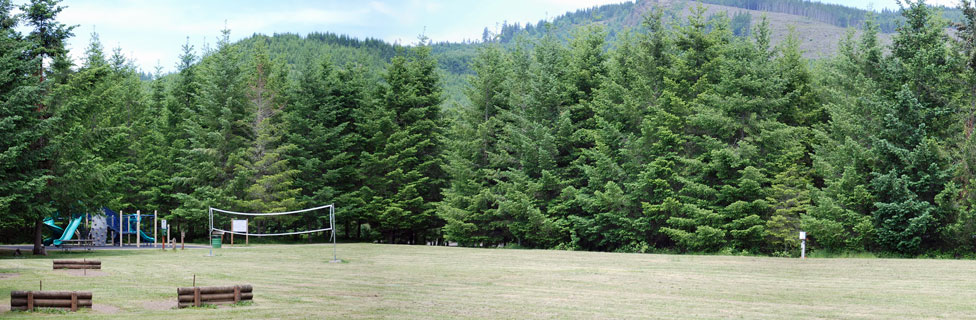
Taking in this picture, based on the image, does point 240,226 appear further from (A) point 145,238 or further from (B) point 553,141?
(B) point 553,141

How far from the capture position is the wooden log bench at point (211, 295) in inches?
695

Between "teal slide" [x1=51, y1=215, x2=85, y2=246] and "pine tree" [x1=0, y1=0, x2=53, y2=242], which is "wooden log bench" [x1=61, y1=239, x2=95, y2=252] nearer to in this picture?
"teal slide" [x1=51, y1=215, x2=85, y2=246]

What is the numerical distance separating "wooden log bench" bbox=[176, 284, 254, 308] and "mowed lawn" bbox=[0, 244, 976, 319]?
0.33m

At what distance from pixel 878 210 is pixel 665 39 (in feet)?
52.7

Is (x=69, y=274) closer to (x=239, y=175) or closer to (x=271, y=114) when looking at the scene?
(x=239, y=175)

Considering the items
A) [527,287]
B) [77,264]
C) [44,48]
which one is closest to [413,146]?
[44,48]

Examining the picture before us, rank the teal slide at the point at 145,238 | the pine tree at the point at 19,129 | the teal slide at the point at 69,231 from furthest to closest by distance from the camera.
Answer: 1. the teal slide at the point at 145,238
2. the teal slide at the point at 69,231
3. the pine tree at the point at 19,129

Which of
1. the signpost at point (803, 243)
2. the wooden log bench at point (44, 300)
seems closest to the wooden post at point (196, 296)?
the wooden log bench at point (44, 300)

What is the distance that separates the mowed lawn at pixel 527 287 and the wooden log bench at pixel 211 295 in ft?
1.07

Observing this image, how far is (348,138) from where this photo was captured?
2375 inches

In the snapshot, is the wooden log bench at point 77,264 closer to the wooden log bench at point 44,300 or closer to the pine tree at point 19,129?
the pine tree at point 19,129

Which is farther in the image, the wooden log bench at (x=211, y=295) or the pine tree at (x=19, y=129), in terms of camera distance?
the pine tree at (x=19, y=129)

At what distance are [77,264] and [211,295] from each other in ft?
33.9

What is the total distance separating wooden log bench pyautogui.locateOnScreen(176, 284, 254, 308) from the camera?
17.7 metres
